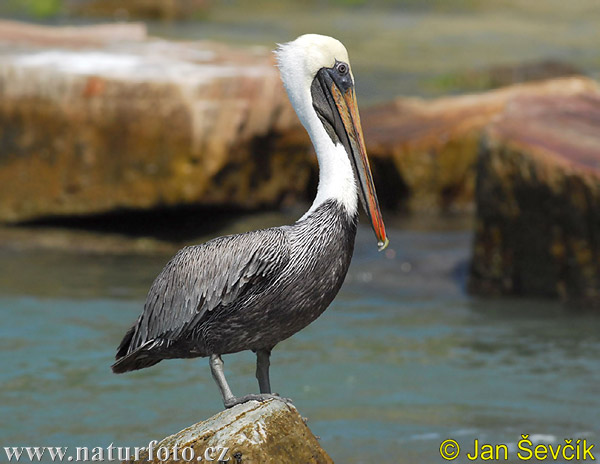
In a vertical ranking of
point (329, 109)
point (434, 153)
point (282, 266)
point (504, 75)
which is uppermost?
point (329, 109)

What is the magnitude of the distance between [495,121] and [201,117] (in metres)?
2.53

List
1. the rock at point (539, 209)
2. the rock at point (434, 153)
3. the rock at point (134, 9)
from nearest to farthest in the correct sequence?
the rock at point (539, 209)
the rock at point (434, 153)
the rock at point (134, 9)

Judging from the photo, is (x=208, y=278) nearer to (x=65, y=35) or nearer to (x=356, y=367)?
(x=356, y=367)

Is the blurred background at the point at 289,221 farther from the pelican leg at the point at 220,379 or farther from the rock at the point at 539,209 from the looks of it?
the pelican leg at the point at 220,379

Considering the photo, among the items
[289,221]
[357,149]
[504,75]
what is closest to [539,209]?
[289,221]

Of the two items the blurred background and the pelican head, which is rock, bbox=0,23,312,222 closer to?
the blurred background

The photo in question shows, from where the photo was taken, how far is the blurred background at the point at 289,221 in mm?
6680

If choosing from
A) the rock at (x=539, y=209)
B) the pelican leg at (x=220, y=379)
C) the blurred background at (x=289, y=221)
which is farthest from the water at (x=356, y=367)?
the pelican leg at (x=220, y=379)

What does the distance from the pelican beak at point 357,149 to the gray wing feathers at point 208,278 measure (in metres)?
0.39

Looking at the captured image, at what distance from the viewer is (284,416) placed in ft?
13.8

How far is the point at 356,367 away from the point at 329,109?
3.26 m

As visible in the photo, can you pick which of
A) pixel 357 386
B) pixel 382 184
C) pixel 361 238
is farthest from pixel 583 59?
pixel 357 386

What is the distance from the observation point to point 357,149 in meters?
4.44

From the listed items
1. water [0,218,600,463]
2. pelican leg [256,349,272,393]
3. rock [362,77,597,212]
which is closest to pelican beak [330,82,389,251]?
pelican leg [256,349,272,393]
